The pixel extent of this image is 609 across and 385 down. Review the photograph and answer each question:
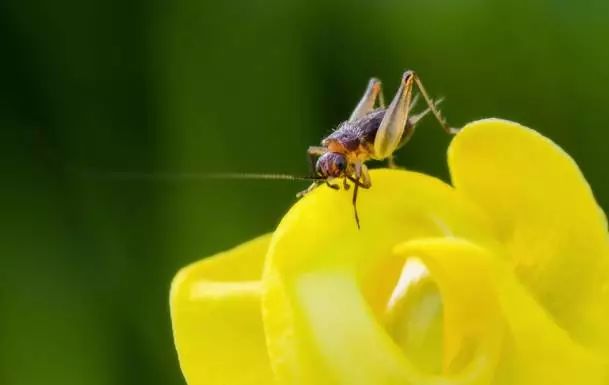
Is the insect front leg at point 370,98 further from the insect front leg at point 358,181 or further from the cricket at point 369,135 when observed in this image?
the insect front leg at point 358,181

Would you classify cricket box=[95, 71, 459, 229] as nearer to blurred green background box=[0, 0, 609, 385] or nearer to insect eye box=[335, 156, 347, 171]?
insect eye box=[335, 156, 347, 171]

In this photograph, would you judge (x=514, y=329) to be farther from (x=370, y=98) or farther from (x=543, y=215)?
(x=370, y=98)

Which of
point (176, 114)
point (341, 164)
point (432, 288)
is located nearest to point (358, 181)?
point (432, 288)

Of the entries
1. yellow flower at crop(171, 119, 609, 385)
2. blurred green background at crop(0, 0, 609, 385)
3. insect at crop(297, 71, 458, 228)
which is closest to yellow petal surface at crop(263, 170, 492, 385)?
yellow flower at crop(171, 119, 609, 385)

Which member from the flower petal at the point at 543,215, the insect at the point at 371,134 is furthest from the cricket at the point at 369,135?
the flower petal at the point at 543,215

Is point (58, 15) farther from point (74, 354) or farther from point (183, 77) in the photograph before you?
point (74, 354)

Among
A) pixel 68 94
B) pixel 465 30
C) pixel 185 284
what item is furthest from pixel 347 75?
pixel 185 284
